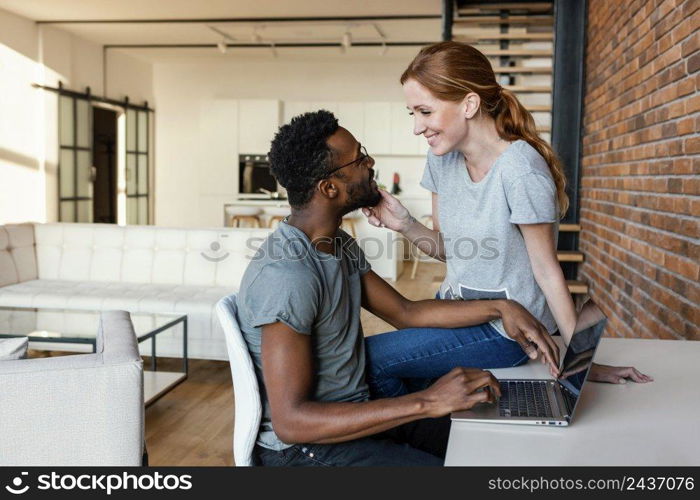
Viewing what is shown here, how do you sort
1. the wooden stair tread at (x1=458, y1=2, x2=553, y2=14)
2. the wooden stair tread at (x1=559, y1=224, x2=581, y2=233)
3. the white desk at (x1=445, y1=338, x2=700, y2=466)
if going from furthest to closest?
the wooden stair tread at (x1=458, y1=2, x2=553, y2=14), the wooden stair tread at (x1=559, y1=224, x2=581, y2=233), the white desk at (x1=445, y1=338, x2=700, y2=466)

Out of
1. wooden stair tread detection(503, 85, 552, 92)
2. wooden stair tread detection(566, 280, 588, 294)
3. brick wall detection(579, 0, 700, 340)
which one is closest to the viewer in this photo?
brick wall detection(579, 0, 700, 340)

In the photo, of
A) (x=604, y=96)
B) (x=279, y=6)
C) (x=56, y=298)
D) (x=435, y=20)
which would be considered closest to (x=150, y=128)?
(x=279, y=6)

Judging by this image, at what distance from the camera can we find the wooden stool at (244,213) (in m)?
9.48

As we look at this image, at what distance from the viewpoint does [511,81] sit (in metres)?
5.79

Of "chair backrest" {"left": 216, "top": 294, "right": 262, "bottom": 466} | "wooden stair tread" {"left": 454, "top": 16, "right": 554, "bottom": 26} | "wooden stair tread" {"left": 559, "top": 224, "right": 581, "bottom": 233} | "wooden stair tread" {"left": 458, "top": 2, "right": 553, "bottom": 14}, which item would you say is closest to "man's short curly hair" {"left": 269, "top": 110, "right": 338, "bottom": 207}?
"chair backrest" {"left": 216, "top": 294, "right": 262, "bottom": 466}

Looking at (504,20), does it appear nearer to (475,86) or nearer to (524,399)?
(475,86)

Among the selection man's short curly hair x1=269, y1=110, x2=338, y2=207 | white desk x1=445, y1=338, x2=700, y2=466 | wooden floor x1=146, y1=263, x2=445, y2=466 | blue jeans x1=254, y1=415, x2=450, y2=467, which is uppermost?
man's short curly hair x1=269, y1=110, x2=338, y2=207

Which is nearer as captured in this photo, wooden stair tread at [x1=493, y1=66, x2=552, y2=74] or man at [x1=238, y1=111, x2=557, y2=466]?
man at [x1=238, y1=111, x2=557, y2=466]

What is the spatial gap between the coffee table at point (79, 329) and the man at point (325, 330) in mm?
2158

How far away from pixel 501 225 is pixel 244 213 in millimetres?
8002

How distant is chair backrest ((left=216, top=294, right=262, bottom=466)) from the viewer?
1424mm

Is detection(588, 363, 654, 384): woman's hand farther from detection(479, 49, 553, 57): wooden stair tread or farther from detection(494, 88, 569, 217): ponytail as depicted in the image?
detection(479, 49, 553, 57): wooden stair tread

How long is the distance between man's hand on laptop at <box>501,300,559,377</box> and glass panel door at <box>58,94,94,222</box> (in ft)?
27.7

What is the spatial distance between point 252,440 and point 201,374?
319 centimetres
